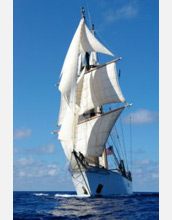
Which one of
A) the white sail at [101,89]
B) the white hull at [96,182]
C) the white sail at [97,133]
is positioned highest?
the white sail at [101,89]

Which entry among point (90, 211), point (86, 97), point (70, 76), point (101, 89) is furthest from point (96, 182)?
point (90, 211)

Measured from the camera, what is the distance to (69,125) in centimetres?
3997

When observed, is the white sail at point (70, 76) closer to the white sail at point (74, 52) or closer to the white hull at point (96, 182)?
the white sail at point (74, 52)

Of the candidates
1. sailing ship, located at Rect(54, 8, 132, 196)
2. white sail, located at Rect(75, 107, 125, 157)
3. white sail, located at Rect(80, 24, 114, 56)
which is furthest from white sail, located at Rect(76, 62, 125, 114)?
white sail, located at Rect(75, 107, 125, 157)

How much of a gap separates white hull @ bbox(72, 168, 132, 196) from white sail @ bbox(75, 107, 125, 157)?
340cm

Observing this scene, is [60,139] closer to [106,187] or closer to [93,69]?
[106,187]

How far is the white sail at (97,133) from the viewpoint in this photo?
39469 millimetres

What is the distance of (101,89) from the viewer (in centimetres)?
4347

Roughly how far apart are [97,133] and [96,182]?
21.8 feet

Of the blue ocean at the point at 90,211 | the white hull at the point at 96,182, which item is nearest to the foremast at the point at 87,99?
the white hull at the point at 96,182

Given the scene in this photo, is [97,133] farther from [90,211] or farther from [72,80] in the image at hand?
[90,211]

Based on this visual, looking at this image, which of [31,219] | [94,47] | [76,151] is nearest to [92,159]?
[76,151]

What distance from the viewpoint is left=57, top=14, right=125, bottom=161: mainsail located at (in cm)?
3738

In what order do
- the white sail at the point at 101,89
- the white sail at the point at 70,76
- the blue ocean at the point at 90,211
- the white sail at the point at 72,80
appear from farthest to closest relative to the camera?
1. the white sail at the point at 101,89
2. the white sail at the point at 72,80
3. the white sail at the point at 70,76
4. the blue ocean at the point at 90,211
